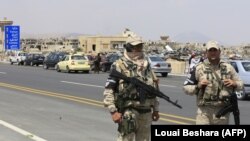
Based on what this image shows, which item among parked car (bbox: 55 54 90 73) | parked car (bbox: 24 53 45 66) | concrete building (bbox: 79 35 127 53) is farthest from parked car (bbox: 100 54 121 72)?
concrete building (bbox: 79 35 127 53)

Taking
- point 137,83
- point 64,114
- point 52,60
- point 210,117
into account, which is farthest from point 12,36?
point 137,83

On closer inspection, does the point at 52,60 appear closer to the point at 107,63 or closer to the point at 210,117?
the point at 107,63

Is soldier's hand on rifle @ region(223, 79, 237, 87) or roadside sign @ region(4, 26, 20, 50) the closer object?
soldier's hand on rifle @ region(223, 79, 237, 87)

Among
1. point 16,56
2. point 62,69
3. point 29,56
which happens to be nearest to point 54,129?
point 62,69

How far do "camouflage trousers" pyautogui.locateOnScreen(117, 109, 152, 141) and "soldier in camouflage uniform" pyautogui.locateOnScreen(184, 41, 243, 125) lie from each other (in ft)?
2.31

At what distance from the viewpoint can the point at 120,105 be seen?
20.4ft

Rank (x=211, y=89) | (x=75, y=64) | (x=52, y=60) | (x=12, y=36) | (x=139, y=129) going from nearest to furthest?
(x=139, y=129), (x=211, y=89), (x=75, y=64), (x=52, y=60), (x=12, y=36)

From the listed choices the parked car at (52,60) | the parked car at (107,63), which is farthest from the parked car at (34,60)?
the parked car at (107,63)

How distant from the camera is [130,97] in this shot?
6133mm

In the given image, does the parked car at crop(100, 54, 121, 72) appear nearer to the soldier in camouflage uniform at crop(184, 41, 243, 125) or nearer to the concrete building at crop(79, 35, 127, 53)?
the soldier in camouflage uniform at crop(184, 41, 243, 125)

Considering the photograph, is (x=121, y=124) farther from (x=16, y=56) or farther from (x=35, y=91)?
(x=16, y=56)

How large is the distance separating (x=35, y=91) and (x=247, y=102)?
8.40 meters

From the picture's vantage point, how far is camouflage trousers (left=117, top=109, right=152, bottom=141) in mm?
6195

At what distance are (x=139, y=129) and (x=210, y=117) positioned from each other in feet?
3.07
